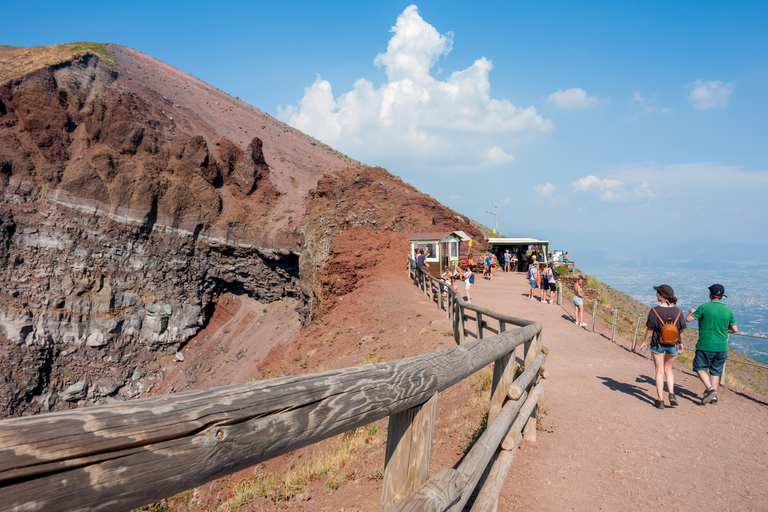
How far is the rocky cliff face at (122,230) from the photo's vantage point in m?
26.1

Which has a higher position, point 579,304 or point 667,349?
point 667,349

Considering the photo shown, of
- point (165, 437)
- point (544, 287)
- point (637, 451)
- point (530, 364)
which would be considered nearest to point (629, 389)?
point (637, 451)

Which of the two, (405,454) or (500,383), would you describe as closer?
(405,454)

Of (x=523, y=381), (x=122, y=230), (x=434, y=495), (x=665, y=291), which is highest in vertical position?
(x=122, y=230)

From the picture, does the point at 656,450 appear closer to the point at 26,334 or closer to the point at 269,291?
the point at 269,291

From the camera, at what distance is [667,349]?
Answer: 20.5ft

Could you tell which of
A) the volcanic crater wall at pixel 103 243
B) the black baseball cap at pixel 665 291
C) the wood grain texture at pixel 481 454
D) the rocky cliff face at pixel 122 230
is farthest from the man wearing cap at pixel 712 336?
the volcanic crater wall at pixel 103 243

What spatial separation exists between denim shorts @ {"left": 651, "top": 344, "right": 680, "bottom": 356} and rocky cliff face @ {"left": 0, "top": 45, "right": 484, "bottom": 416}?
16.2m

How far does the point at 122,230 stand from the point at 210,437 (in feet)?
112

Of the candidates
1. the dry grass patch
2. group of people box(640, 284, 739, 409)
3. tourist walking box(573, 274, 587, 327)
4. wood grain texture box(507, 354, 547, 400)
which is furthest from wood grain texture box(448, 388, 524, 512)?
tourist walking box(573, 274, 587, 327)

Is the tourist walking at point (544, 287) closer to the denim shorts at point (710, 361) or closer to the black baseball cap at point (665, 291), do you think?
the denim shorts at point (710, 361)

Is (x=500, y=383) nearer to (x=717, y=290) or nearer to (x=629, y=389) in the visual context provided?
(x=717, y=290)

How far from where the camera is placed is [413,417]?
6.15 ft

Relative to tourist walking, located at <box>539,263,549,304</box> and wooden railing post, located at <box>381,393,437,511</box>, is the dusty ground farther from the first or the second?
tourist walking, located at <box>539,263,549,304</box>
